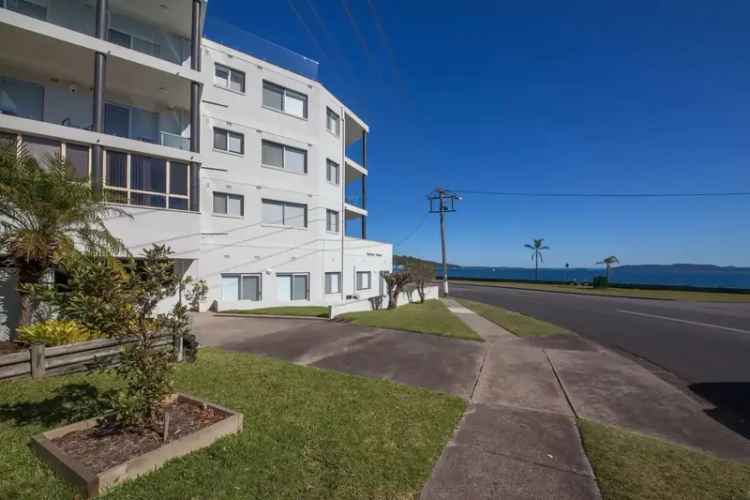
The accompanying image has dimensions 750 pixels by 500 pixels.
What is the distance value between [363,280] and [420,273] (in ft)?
13.8

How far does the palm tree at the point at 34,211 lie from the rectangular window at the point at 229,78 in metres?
10.7

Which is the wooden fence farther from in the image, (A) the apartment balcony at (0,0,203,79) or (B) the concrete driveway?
(A) the apartment balcony at (0,0,203,79)

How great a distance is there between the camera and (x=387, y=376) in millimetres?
7543

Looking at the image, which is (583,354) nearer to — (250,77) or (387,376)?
(387,376)

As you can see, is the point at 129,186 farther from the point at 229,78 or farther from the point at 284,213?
the point at 229,78

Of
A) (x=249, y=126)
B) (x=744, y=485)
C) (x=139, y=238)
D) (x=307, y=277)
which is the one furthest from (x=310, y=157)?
(x=744, y=485)

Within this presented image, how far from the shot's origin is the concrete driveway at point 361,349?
770cm

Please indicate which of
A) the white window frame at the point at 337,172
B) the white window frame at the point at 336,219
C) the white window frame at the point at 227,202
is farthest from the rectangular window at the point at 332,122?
the white window frame at the point at 227,202

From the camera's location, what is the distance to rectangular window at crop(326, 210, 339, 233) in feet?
72.4

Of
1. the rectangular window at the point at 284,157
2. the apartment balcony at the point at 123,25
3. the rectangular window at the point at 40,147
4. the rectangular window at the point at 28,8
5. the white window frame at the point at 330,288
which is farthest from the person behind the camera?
the white window frame at the point at 330,288

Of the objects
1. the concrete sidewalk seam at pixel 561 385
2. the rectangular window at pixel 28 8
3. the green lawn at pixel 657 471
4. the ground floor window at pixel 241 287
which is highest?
the rectangular window at pixel 28 8

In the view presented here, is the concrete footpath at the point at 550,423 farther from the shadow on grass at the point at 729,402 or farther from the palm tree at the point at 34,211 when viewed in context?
the palm tree at the point at 34,211

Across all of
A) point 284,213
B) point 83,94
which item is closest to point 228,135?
point 284,213

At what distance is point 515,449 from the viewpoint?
4.54 meters
